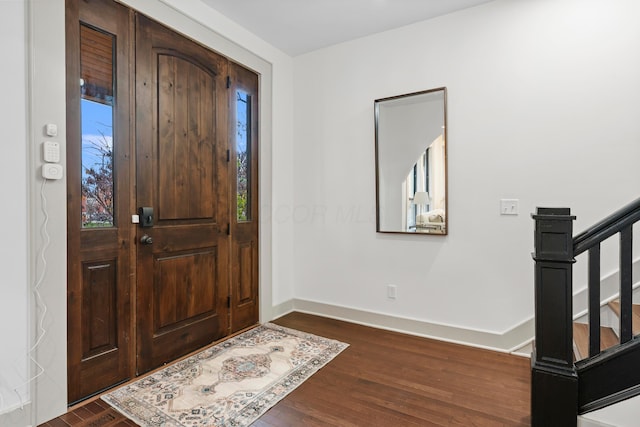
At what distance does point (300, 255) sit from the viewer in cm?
367

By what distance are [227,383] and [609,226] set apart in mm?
2252

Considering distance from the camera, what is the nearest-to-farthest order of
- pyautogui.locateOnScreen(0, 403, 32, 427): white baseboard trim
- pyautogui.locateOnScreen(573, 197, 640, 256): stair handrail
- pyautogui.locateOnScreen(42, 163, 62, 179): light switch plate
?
pyautogui.locateOnScreen(573, 197, 640, 256): stair handrail → pyautogui.locateOnScreen(0, 403, 32, 427): white baseboard trim → pyautogui.locateOnScreen(42, 163, 62, 179): light switch plate

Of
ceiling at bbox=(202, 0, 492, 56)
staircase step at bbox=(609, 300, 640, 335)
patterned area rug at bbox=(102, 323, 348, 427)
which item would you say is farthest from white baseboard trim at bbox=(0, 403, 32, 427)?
staircase step at bbox=(609, 300, 640, 335)

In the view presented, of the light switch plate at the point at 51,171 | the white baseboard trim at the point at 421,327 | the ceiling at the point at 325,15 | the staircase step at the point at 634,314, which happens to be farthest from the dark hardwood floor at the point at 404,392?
the ceiling at the point at 325,15

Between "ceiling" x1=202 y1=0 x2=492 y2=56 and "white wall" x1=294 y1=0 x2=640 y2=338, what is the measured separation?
12cm

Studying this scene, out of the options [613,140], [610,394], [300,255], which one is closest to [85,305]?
[300,255]

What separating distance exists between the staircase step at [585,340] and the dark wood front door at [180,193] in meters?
2.50

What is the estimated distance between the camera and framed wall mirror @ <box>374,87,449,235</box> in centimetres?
287

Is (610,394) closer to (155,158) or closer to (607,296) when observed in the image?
(607,296)

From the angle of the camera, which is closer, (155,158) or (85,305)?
(85,305)

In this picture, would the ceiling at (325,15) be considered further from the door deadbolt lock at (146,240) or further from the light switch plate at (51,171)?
the door deadbolt lock at (146,240)

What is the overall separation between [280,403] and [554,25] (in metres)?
3.15

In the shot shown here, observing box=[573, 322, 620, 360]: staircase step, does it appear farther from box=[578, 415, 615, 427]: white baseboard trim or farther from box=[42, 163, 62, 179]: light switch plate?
box=[42, 163, 62, 179]: light switch plate

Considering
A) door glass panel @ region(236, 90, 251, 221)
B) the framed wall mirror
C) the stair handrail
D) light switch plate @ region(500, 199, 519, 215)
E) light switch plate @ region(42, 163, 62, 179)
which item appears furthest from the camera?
door glass panel @ region(236, 90, 251, 221)
